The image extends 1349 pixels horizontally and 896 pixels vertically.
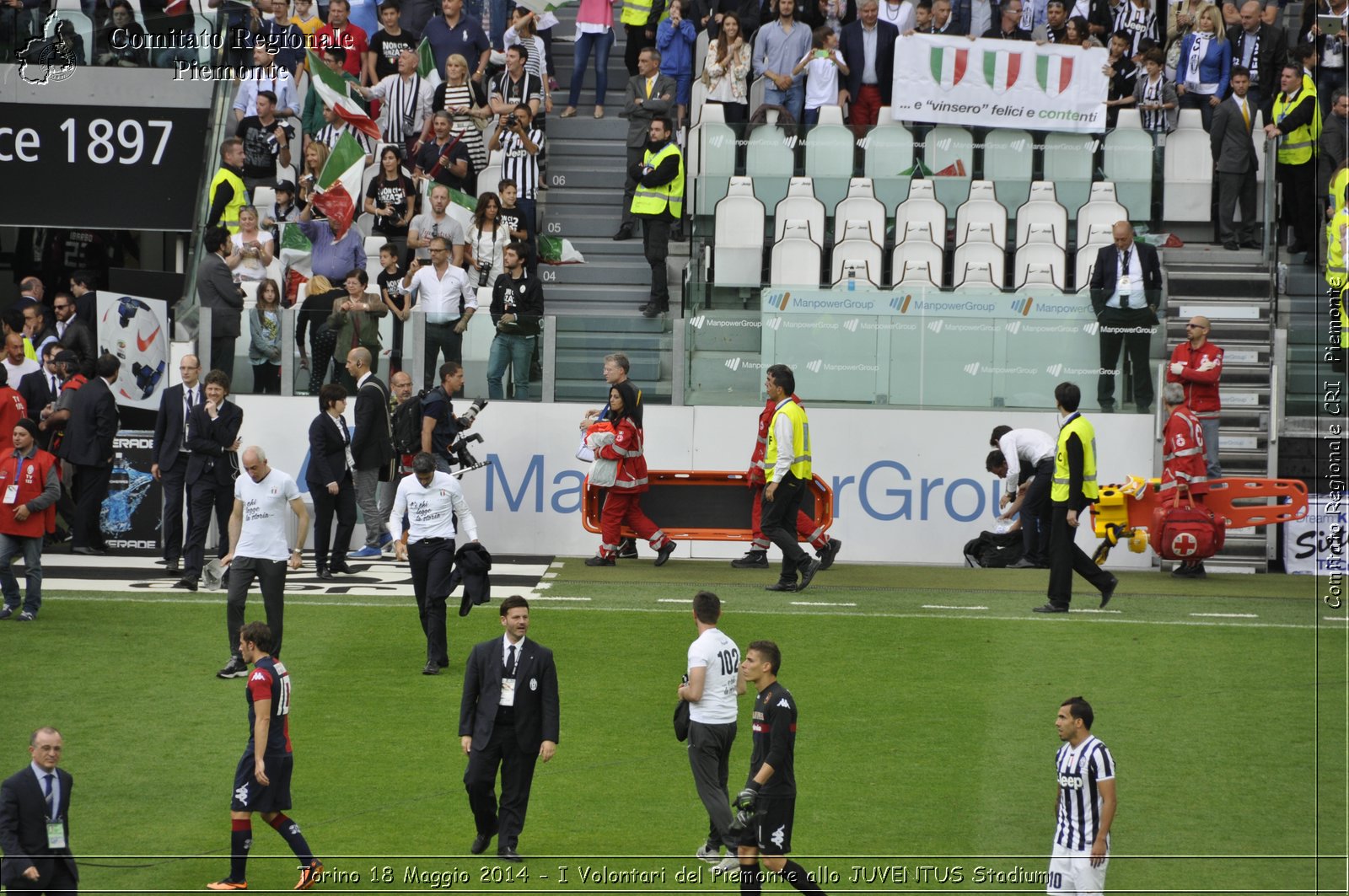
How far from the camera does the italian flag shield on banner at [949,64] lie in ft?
81.4

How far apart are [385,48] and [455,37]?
108cm

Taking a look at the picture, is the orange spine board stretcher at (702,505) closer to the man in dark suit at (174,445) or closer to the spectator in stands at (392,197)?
the man in dark suit at (174,445)

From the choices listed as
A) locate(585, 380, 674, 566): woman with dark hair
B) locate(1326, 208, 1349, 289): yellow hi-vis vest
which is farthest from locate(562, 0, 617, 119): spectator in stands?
locate(1326, 208, 1349, 289): yellow hi-vis vest

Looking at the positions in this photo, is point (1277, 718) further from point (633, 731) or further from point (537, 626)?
point (537, 626)

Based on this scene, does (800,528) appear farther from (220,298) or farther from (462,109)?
(462,109)

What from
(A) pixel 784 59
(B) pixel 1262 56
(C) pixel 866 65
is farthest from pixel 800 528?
(B) pixel 1262 56

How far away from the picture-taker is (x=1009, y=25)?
25203 millimetres

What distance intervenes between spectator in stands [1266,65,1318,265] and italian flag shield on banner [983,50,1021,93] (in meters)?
3.68

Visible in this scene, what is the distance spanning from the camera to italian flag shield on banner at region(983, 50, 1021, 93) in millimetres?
24719

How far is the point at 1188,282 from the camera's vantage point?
22219 mm

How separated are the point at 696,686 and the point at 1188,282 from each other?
45.0ft

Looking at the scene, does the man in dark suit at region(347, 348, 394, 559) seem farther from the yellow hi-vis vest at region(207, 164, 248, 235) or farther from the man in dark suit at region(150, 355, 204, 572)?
the yellow hi-vis vest at region(207, 164, 248, 235)

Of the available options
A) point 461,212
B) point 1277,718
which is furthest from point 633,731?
point 461,212
